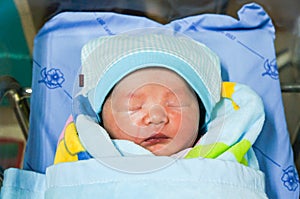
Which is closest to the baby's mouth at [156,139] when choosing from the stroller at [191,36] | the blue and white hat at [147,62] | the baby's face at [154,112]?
the baby's face at [154,112]

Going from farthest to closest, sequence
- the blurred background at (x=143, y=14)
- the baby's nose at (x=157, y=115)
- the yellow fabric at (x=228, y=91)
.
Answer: the blurred background at (x=143, y=14)
the yellow fabric at (x=228, y=91)
the baby's nose at (x=157, y=115)

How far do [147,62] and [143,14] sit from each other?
36cm

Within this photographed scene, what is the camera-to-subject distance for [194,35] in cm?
124

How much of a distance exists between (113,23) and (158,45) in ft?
0.97

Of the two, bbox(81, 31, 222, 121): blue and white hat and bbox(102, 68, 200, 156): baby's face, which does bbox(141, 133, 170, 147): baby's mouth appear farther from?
bbox(81, 31, 222, 121): blue and white hat

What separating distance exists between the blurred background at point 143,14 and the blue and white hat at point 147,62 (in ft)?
0.69

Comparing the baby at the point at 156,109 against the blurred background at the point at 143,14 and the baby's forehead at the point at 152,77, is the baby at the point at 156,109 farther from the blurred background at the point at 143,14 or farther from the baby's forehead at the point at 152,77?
the blurred background at the point at 143,14

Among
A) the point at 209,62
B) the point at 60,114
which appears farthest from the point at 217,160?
the point at 60,114

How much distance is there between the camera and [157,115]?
35.9 inches

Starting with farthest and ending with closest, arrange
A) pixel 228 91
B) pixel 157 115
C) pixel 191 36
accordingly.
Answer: pixel 191 36, pixel 228 91, pixel 157 115

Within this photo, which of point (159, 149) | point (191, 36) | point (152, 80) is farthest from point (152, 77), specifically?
point (191, 36)

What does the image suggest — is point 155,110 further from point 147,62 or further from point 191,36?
point 191,36

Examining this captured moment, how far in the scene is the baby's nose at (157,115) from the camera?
91cm

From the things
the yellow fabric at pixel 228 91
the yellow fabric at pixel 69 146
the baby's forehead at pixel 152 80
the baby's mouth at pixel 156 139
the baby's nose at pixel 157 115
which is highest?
the baby's forehead at pixel 152 80
